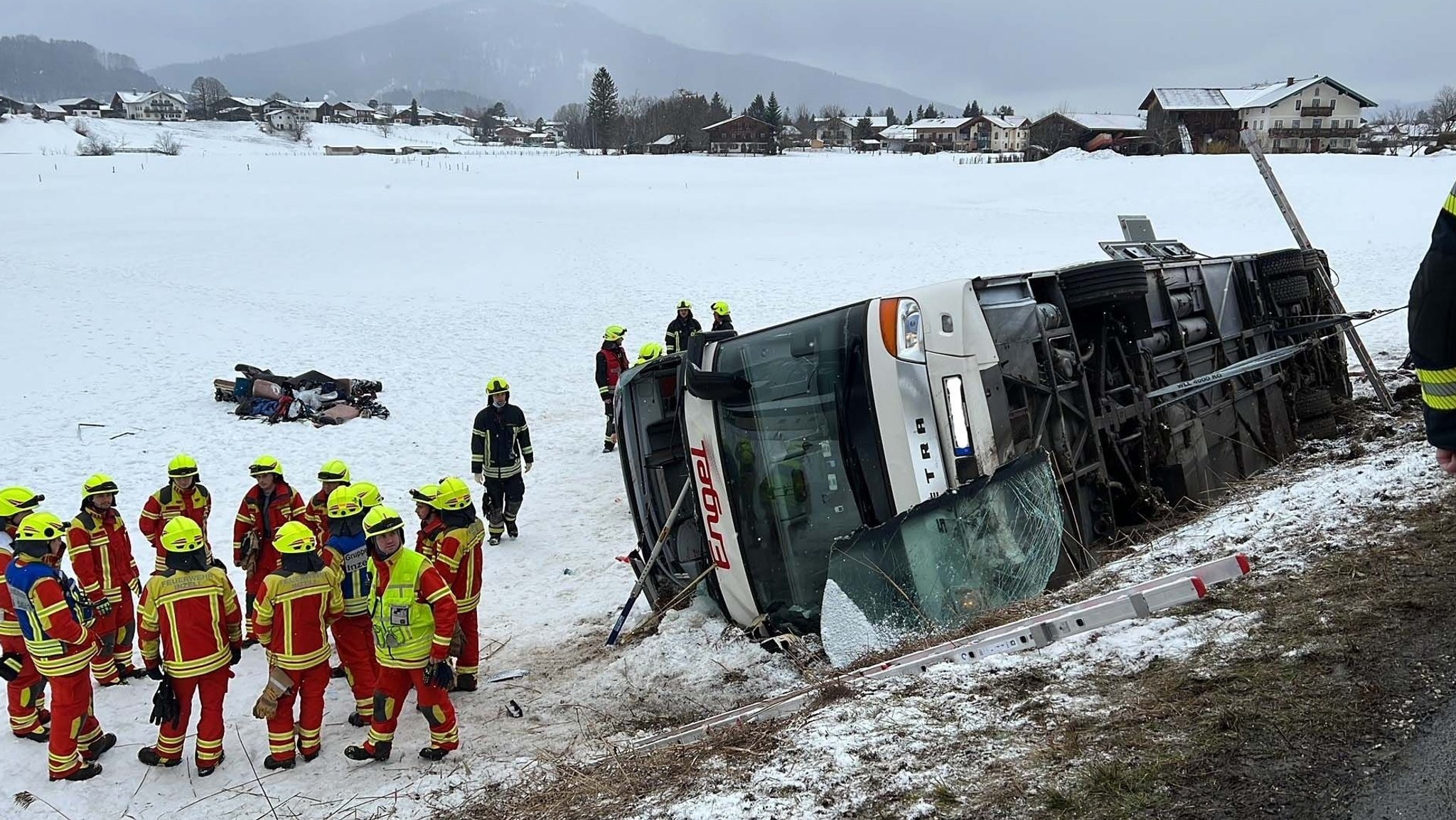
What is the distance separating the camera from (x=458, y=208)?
3662 centimetres

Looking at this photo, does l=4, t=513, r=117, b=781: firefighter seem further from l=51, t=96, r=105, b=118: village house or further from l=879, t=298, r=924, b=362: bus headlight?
l=51, t=96, r=105, b=118: village house

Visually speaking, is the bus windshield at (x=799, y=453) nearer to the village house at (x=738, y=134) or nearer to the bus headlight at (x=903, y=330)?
the bus headlight at (x=903, y=330)

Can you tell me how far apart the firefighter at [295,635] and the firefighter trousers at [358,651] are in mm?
373

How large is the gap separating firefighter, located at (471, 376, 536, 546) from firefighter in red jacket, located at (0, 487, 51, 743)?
4.16 meters

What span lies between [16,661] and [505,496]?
15.2 feet

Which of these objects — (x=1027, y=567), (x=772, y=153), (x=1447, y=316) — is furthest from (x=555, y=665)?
(x=772, y=153)

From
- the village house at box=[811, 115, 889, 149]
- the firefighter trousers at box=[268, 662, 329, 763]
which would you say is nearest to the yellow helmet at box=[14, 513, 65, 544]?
the firefighter trousers at box=[268, 662, 329, 763]

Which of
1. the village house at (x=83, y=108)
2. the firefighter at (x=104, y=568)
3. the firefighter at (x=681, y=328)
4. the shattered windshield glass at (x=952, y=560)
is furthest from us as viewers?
the village house at (x=83, y=108)

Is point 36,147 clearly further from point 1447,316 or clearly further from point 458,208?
point 1447,316

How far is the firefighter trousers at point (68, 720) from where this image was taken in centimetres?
547

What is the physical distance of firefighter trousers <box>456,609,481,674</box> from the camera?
6.55 m

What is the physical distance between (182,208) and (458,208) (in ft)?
32.5

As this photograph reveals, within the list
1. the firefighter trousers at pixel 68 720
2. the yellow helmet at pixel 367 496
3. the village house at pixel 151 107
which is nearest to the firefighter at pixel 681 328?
the yellow helmet at pixel 367 496

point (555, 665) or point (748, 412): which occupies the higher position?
point (748, 412)
